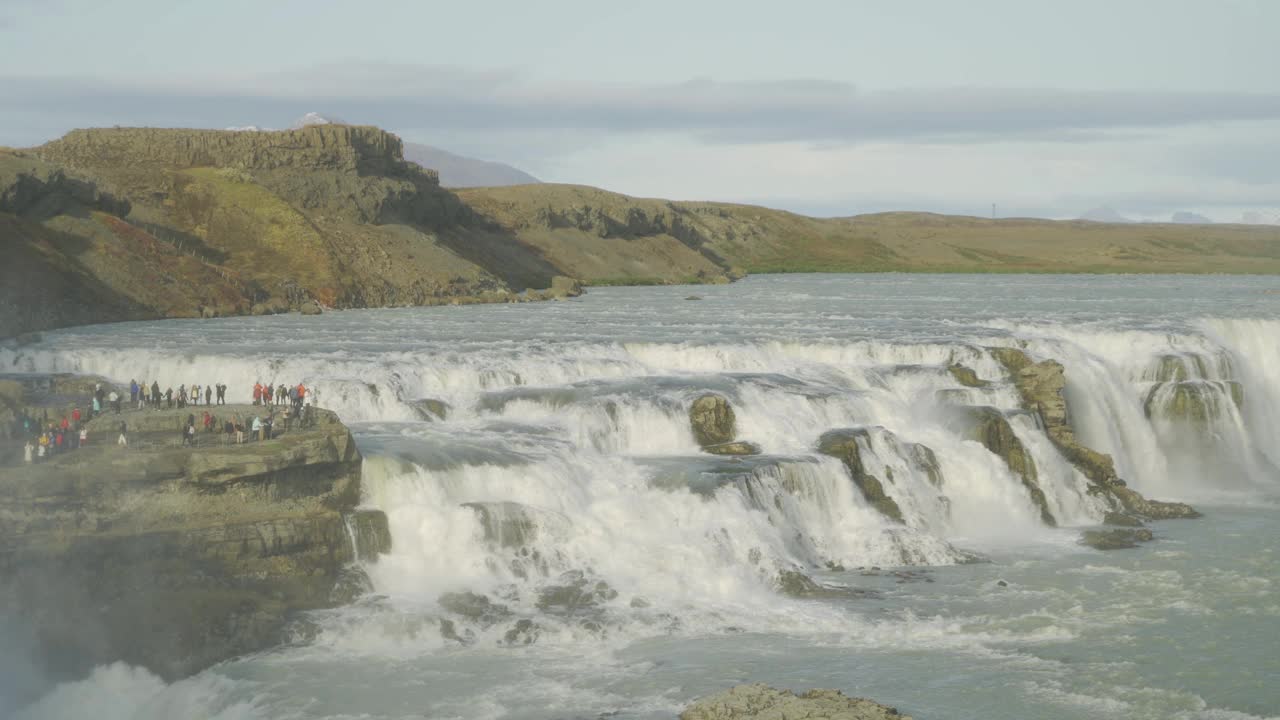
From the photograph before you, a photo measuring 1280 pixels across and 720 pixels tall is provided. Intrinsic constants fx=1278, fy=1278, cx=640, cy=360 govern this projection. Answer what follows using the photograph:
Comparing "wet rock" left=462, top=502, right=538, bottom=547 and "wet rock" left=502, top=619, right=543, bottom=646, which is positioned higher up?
"wet rock" left=462, top=502, right=538, bottom=547

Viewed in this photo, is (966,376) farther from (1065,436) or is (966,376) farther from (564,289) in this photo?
(564,289)

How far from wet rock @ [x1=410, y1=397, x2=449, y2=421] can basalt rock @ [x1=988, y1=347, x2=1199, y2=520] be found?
15.4 metres

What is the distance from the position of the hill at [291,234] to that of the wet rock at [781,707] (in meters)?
38.0

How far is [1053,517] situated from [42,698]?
21851mm

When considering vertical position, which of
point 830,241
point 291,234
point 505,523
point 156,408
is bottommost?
point 505,523

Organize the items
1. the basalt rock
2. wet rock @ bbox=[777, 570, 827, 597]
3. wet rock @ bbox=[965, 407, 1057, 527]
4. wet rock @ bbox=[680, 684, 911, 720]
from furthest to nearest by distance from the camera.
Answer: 1. the basalt rock
2. wet rock @ bbox=[965, 407, 1057, 527]
3. wet rock @ bbox=[777, 570, 827, 597]
4. wet rock @ bbox=[680, 684, 911, 720]

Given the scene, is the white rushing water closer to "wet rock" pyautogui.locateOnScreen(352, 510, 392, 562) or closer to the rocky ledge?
"wet rock" pyautogui.locateOnScreen(352, 510, 392, 562)

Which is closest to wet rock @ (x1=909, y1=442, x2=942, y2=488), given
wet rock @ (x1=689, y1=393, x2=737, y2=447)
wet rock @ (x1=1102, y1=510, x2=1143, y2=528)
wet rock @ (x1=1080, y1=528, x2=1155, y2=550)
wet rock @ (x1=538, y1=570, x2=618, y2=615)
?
wet rock @ (x1=1080, y1=528, x2=1155, y2=550)

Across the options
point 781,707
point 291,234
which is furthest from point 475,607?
point 291,234

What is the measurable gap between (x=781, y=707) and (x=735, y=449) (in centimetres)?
1367

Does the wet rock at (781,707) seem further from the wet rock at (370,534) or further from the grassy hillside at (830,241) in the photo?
the grassy hillside at (830,241)

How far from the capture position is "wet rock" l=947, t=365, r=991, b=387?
3594 centimetres

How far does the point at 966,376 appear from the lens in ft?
119

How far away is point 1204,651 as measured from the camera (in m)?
20.0
